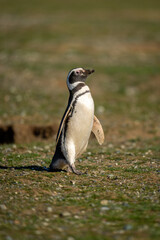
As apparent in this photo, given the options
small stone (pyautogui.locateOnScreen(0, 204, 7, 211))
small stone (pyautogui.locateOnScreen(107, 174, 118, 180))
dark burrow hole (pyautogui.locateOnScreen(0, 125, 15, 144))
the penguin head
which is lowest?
small stone (pyautogui.locateOnScreen(0, 204, 7, 211))

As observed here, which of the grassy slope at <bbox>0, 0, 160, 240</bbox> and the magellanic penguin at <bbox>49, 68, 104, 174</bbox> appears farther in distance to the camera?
the magellanic penguin at <bbox>49, 68, 104, 174</bbox>

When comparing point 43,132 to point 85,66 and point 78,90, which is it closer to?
point 78,90

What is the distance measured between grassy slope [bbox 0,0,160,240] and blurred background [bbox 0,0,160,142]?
0.04 meters

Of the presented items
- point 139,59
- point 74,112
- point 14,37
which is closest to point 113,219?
point 74,112

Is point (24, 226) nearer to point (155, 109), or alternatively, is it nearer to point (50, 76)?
point (155, 109)

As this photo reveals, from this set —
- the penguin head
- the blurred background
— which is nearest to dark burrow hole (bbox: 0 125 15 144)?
the blurred background

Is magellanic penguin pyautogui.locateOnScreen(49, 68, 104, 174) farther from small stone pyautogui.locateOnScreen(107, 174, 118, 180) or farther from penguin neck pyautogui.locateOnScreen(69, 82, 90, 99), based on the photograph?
small stone pyautogui.locateOnScreen(107, 174, 118, 180)

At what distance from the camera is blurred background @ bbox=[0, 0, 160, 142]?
44.3ft

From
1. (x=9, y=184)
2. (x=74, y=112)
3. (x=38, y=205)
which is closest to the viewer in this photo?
(x=38, y=205)

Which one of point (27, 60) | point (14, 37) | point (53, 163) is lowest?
point (53, 163)

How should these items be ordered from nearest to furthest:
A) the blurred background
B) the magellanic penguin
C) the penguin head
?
1. the magellanic penguin
2. the penguin head
3. the blurred background

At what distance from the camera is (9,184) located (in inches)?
246

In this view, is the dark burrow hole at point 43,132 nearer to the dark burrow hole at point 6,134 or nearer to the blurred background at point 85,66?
the blurred background at point 85,66

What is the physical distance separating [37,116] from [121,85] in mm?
6325
